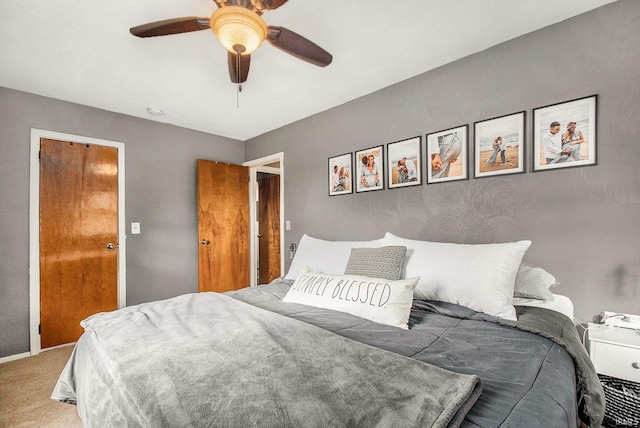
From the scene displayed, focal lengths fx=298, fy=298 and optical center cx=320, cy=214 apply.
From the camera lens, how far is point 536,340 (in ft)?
4.17

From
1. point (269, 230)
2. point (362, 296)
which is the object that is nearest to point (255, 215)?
point (269, 230)

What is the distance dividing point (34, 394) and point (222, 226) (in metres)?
2.28

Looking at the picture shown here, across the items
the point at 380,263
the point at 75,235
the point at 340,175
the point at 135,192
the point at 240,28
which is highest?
the point at 240,28

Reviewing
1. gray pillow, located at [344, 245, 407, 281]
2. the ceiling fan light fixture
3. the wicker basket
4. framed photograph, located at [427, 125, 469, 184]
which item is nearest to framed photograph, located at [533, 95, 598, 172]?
framed photograph, located at [427, 125, 469, 184]

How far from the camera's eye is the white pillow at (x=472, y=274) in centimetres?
158

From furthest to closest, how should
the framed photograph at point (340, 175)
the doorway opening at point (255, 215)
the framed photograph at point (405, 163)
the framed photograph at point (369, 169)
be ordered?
the doorway opening at point (255, 215) < the framed photograph at point (340, 175) < the framed photograph at point (369, 169) < the framed photograph at point (405, 163)

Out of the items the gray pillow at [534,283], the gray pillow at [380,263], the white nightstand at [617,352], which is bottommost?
the white nightstand at [617,352]

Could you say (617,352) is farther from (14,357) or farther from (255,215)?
(14,357)

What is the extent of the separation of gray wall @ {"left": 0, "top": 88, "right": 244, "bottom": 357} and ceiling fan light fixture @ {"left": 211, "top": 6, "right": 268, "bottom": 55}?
8.39 feet

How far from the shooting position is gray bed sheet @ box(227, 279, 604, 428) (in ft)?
2.74

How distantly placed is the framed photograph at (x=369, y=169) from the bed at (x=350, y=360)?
1018 mm

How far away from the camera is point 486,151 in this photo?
2.13m

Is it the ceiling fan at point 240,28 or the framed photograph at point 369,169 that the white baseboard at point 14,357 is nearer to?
the ceiling fan at point 240,28

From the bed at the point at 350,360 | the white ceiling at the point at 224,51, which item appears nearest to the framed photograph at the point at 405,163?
the white ceiling at the point at 224,51
